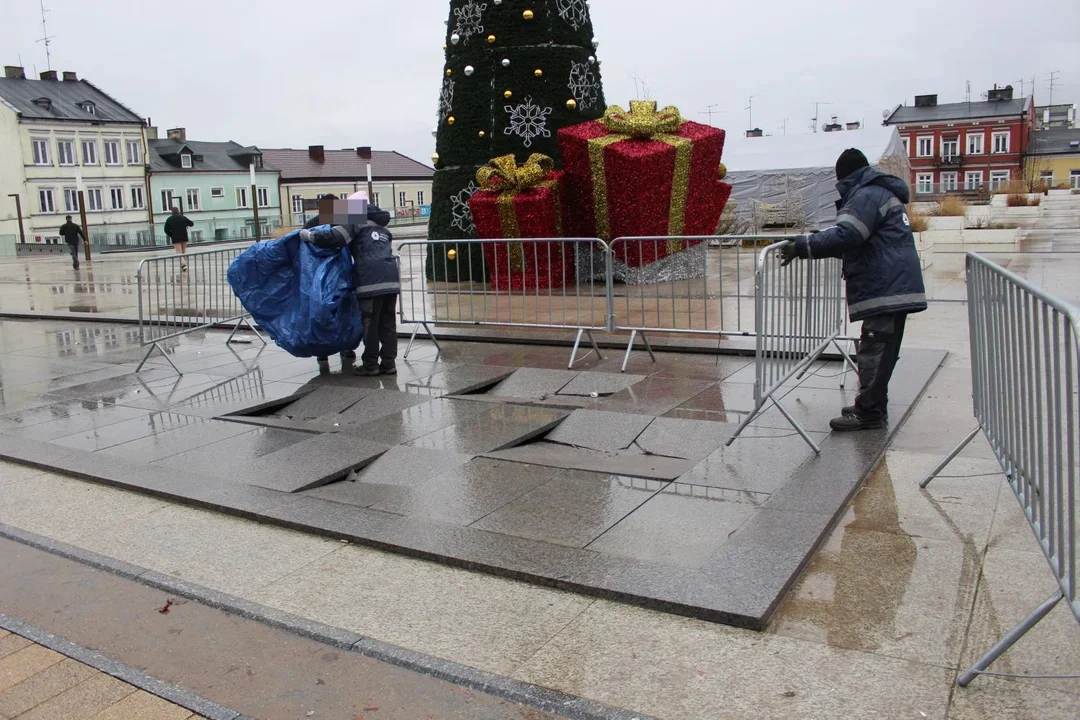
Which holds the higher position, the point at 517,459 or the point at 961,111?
the point at 961,111

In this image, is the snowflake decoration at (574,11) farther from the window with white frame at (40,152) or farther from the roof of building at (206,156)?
the roof of building at (206,156)

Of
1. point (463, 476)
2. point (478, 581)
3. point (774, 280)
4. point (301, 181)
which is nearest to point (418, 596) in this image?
point (478, 581)

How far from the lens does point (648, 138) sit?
1279cm

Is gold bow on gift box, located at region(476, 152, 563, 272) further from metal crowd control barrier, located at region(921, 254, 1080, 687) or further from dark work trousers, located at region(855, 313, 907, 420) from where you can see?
metal crowd control barrier, located at region(921, 254, 1080, 687)

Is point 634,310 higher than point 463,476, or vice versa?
point 634,310

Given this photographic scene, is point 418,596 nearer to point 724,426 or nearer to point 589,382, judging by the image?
point 724,426

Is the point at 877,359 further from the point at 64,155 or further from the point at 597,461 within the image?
the point at 64,155

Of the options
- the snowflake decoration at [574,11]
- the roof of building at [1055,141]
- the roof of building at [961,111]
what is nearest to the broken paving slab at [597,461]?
the snowflake decoration at [574,11]

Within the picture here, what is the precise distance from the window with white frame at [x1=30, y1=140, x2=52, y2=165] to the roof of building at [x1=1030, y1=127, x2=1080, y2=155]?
75.4 metres

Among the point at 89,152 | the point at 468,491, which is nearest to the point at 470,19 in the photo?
the point at 468,491

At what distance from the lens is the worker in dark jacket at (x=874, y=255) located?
5648mm

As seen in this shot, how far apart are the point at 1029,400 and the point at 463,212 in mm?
12002

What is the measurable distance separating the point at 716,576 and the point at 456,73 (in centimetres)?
1210

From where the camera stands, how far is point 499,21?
14008mm
